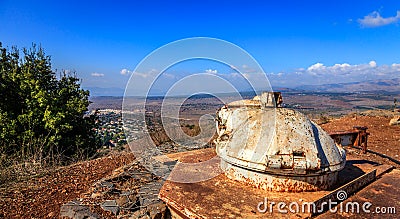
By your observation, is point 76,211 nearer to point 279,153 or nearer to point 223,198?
point 223,198

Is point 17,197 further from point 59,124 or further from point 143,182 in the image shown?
point 59,124

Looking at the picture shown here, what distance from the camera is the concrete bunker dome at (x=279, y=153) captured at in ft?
10.6

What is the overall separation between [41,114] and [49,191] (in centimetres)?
503

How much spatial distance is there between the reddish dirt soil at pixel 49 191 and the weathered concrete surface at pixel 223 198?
2392 mm

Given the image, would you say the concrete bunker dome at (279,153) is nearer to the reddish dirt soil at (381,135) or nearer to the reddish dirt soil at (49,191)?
the reddish dirt soil at (49,191)

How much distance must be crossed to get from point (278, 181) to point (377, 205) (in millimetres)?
1278

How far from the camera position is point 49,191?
534cm

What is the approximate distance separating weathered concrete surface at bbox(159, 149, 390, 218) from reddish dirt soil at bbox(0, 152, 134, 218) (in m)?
2.39

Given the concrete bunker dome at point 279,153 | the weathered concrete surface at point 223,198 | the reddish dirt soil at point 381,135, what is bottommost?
the reddish dirt soil at point 381,135

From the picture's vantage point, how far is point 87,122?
11266 millimetres

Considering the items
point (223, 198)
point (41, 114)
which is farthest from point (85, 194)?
point (41, 114)

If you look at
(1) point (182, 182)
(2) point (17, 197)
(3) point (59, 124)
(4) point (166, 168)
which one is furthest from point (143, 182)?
(3) point (59, 124)

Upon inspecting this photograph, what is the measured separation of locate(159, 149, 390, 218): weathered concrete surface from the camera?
114 inches

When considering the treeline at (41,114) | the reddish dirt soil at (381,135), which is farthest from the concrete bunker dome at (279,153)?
the reddish dirt soil at (381,135)
